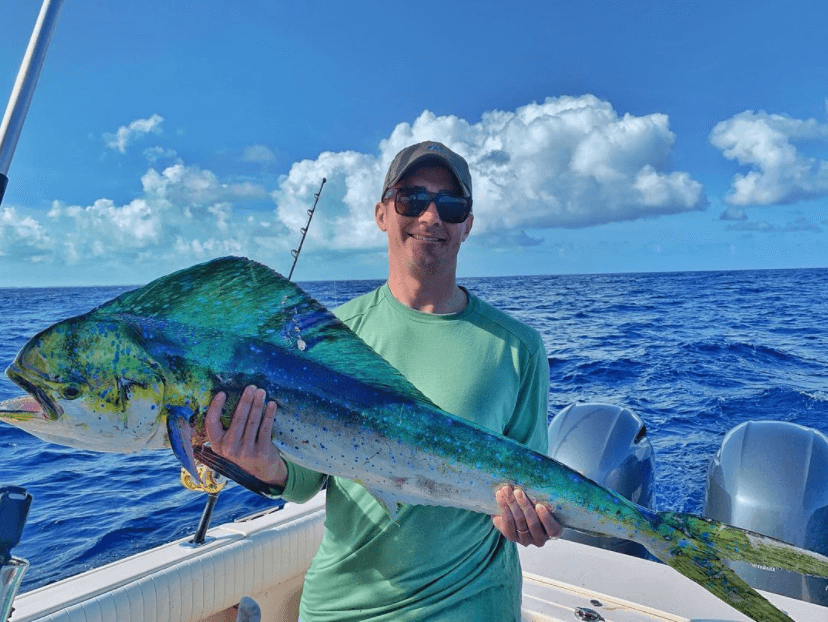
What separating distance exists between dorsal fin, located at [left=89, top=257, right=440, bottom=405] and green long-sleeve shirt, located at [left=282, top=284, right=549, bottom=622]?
30 centimetres

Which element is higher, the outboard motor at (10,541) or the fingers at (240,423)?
the fingers at (240,423)

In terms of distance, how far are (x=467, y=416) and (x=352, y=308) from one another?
61 centimetres

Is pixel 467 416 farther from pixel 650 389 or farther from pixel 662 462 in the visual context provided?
pixel 650 389

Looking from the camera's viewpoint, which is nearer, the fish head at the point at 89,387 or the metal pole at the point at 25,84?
the fish head at the point at 89,387

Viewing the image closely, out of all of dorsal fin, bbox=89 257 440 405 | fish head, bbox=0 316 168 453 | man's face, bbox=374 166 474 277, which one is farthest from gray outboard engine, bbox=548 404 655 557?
fish head, bbox=0 316 168 453

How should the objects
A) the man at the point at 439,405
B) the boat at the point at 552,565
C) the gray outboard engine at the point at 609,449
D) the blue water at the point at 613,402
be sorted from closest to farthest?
the man at the point at 439,405 < the boat at the point at 552,565 < the gray outboard engine at the point at 609,449 < the blue water at the point at 613,402

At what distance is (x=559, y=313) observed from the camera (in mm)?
30125

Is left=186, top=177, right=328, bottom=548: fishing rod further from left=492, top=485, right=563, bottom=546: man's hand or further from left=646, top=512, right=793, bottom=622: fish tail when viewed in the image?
left=646, top=512, right=793, bottom=622: fish tail

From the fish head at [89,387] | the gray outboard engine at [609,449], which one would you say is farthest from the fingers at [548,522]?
the gray outboard engine at [609,449]

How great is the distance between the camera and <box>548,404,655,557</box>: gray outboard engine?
4.39 meters

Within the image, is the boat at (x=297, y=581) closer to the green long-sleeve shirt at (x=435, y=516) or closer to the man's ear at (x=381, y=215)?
the green long-sleeve shirt at (x=435, y=516)

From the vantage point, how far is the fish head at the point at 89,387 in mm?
1532

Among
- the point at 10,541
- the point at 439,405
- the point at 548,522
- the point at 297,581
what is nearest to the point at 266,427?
the point at 439,405

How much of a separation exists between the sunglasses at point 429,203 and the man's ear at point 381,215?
0.13 m
